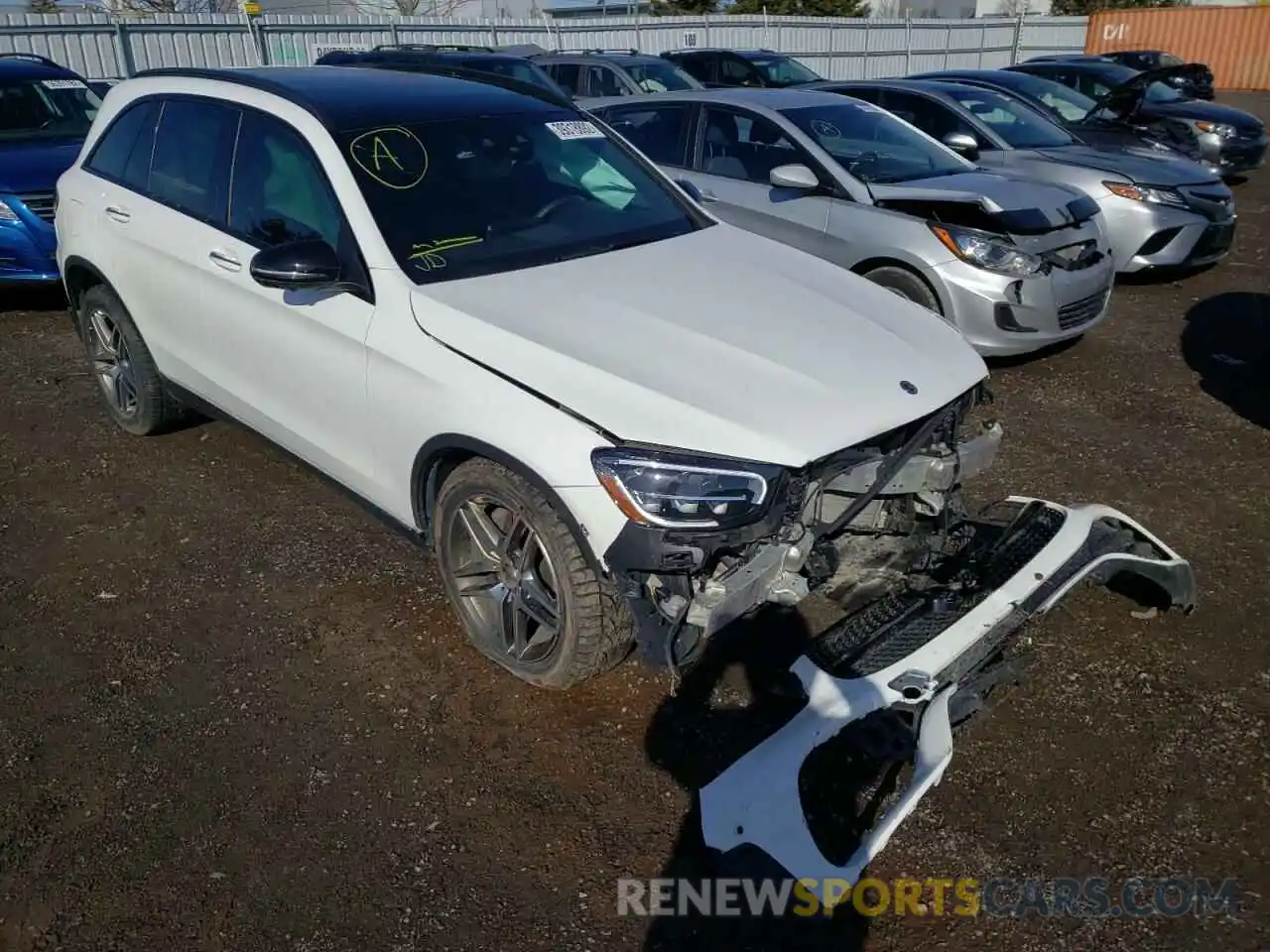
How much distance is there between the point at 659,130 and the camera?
7.36 meters

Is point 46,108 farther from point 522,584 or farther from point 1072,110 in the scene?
point 1072,110

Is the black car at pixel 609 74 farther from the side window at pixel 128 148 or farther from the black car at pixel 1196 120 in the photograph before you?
the side window at pixel 128 148

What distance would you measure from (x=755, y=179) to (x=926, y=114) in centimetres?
293

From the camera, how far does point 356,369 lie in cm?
353

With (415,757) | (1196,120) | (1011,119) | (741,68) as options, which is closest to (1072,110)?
(1011,119)

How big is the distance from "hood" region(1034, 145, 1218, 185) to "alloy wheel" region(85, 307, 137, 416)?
23.3 ft

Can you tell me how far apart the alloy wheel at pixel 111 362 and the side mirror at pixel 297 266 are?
2.16 metres

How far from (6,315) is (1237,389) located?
29.1ft

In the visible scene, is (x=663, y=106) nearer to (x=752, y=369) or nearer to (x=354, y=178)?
(x=354, y=178)

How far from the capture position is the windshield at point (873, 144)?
675 cm

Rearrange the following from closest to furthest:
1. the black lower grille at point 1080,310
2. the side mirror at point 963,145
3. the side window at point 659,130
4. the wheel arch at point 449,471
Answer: the wheel arch at point 449,471, the black lower grille at point 1080,310, the side window at point 659,130, the side mirror at point 963,145

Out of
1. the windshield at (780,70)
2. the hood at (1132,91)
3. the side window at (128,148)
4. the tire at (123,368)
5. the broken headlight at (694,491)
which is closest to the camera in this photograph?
the broken headlight at (694,491)

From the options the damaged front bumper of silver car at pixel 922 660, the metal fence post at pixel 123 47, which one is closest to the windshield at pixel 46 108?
the damaged front bumper of silver car at pixel 922 660

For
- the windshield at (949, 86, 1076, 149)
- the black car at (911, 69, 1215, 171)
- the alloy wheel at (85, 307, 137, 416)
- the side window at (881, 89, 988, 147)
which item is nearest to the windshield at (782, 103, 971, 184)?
the side window at (881, 89, 988, 147)
